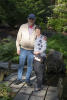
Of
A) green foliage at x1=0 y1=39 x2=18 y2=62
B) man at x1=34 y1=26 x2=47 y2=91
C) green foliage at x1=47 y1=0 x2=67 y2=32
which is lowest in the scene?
green foliage at x1=0 y1=39 x2=18 y2=62

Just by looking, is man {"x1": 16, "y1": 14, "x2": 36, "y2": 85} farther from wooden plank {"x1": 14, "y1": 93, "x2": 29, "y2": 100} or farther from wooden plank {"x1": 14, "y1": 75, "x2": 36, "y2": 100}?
wooden plank {"x1": 14, "y1": 93, "x2": 29, "y2": 100}

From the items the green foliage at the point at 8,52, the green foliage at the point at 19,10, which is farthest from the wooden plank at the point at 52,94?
the green foliage at the point at 19,10

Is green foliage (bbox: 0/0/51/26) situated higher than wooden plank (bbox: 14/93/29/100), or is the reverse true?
green foliage (bbox: 0/0/51/26)

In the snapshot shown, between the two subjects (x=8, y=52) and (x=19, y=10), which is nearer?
(x=8, y=52)

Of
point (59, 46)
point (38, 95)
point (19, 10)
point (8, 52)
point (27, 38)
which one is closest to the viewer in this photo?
point (38, 95)

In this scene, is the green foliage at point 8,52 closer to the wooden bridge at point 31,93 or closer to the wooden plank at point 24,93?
the wooden bridge at point 31,93

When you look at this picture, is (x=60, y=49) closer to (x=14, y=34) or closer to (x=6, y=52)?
(x=6, y=52)

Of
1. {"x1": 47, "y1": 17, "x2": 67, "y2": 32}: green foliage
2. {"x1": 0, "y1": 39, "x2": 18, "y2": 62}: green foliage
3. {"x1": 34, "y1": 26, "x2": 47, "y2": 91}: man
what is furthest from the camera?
{"x1": 0, "y1": 39, "x2": 18, "y2": 62}: green foliage

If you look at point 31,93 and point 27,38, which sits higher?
point 27,38

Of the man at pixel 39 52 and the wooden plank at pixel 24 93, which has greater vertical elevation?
the man at pixel 39 52

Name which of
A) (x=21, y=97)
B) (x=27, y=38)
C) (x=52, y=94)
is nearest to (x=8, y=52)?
(x=27, y=38)

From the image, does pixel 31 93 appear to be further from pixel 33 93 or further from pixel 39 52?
pixel 39 52

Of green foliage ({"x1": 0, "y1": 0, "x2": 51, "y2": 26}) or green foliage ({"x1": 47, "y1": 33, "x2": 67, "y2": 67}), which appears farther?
green foliage ({"x1": 0, "y1": 0, "x2": 51, "y2": 26})

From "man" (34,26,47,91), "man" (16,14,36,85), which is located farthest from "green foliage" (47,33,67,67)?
"man" (34,26,47,91)
